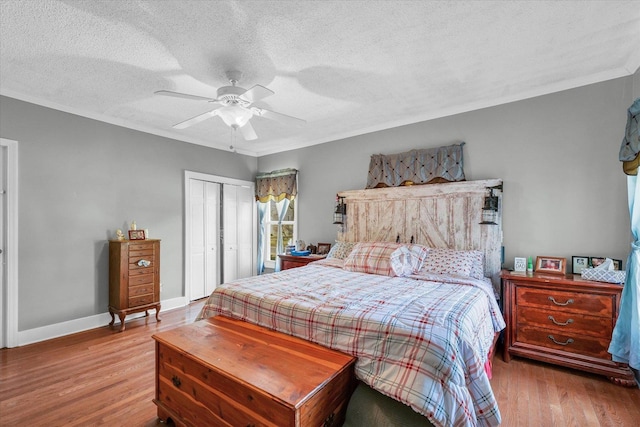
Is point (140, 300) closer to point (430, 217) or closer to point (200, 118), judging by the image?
point (200, 118)

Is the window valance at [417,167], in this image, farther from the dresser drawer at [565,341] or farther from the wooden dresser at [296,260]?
the dresser drawer at [565,341]

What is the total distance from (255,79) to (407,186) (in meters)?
2.14

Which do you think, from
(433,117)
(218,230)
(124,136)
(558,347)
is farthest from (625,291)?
(124,136)

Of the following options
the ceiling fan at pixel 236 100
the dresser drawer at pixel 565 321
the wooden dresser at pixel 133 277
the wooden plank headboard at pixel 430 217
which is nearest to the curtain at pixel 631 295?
the dresser drawer at pixel 565 321

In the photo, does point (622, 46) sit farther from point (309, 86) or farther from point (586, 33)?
point (309, 86)

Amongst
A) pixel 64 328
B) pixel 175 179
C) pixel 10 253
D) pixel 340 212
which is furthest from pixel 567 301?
pixel 10 253

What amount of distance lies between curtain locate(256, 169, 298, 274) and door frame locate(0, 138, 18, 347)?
3059 millimetres

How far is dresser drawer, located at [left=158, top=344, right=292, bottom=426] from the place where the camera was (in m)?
1.37

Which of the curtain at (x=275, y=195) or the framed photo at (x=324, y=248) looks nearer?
the framed photo at (x=324, y=248)

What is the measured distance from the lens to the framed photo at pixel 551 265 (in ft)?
8.87

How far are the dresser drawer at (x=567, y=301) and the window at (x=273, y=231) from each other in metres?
3.47

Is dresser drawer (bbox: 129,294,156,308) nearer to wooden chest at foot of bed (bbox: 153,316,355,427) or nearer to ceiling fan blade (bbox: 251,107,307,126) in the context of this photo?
wooden chest at foot of bed (bbox: 153,316,355,427)

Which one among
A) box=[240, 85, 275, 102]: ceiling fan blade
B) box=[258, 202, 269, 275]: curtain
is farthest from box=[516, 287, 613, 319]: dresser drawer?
box=[258, 202, 269, 275]: curtain

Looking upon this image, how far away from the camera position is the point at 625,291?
220 centimetres
